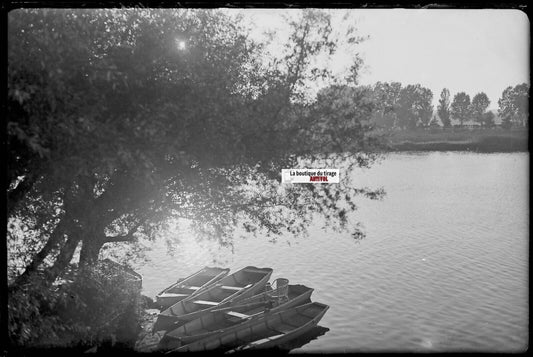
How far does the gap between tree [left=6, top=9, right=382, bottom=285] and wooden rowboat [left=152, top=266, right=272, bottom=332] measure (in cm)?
423

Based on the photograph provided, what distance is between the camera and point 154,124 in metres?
11.7

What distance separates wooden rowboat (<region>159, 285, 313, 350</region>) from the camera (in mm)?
18003

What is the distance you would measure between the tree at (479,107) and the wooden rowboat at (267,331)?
75.6 metres

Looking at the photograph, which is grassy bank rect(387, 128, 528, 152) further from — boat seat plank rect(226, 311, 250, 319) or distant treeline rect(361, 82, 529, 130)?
boat seat plank rect(226, 311, 250, 319)

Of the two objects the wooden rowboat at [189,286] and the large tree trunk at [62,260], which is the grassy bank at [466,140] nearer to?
the wooden rowboat at [189,286]

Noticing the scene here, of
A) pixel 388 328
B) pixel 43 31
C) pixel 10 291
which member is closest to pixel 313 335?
pixel 388 328

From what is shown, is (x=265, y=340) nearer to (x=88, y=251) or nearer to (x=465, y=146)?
(x=88, y=251)

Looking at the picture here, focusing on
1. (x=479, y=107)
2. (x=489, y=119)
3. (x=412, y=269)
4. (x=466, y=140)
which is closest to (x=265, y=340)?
(x=412, y=269)

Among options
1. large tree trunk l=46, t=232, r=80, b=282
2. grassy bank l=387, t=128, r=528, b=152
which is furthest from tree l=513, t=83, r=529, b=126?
grassy bank l=387, t=128, r=528, b=152

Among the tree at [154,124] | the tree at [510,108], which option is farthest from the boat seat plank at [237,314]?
the tree at [510,108]

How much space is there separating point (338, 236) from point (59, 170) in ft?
85.2

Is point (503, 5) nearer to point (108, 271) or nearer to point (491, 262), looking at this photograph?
point (108, 271)

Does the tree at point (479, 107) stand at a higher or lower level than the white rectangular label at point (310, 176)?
higher

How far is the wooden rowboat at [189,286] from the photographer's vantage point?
21.5 metres
